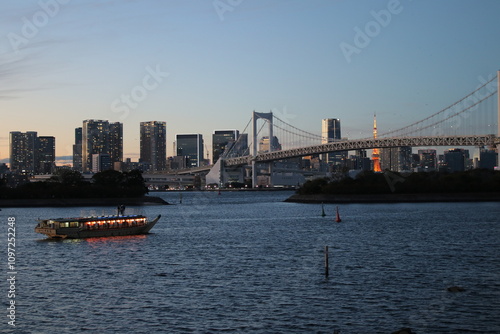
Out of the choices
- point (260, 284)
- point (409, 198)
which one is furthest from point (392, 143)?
point (260, 284)

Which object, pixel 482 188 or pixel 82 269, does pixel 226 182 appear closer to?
pixel 482 188

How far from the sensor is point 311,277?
2525 cm

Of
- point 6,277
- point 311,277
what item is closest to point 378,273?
point 311,277

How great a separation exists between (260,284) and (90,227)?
21.2 m

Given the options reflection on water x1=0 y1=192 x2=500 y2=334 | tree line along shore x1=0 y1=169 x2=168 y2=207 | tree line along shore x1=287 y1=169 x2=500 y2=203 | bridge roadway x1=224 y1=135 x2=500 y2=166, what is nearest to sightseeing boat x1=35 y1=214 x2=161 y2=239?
reflection on water x1=0 y1=192 x2=500 y2=334

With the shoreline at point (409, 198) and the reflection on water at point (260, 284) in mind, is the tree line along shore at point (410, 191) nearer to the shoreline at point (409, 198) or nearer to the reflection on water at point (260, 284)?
the shoreline at point (409, 198)

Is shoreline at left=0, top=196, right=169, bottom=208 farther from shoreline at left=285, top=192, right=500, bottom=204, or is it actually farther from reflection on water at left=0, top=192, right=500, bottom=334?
reflection on water at left=0, top=192, right=500, bottom=334

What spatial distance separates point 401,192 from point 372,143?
18648 mm

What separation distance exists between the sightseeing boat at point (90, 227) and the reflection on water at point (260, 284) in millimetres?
873

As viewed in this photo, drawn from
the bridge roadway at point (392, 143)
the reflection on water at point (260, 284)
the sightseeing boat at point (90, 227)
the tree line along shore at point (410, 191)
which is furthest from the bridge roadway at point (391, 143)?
the sightseeing boat at point (90, 227)

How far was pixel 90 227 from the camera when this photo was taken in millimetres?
42875

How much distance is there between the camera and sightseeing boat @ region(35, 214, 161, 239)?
138ft

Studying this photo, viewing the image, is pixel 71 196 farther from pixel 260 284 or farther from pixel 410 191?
pixel 260 284

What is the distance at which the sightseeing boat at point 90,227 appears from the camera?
1655 inches
